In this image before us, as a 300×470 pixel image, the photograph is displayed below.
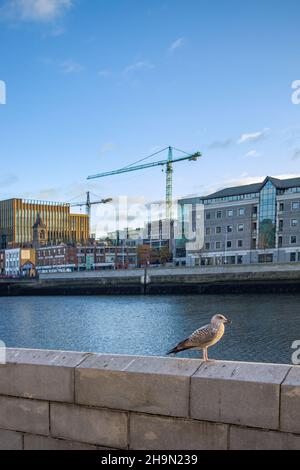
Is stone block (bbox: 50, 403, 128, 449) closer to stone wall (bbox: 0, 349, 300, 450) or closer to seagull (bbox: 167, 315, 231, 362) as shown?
stone wall (bbox: 0, 349, 300, 450)

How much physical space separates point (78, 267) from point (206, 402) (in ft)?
465

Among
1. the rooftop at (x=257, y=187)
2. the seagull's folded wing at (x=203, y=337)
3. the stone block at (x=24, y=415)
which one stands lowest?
the stone block at (x=24, y=415)

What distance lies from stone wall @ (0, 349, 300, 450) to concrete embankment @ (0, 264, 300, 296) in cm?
7554

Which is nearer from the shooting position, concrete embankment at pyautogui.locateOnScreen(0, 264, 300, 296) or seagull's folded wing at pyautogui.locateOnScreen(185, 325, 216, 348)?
seagull's folded wing at pyautogui.locateOnScreen(185, 325, 216, 348)

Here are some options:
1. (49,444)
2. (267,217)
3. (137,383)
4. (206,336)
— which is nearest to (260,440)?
(137,383)

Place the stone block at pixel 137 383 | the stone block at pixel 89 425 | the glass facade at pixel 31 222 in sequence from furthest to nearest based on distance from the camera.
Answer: the glass facade at pixel 31 222
the stone block at pixel 89 425
the stone block at pixel 137 383

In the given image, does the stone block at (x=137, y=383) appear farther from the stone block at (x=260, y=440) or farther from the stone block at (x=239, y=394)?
the stone block at (x=260, y=440)

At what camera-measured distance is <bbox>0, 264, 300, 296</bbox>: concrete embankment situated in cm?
8006

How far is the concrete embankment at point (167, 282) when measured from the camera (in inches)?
3152

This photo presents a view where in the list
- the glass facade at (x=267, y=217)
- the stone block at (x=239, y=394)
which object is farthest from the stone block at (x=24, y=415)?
the glass facade at (x=267, y=217)

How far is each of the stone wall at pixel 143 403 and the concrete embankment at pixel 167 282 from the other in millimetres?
75541

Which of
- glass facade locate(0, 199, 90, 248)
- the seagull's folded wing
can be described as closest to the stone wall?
the seagull's folded wing

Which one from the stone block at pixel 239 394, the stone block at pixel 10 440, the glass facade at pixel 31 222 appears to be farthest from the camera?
the glass facade at pixel 31 222

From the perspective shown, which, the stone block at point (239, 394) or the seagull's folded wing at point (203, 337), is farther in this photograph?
the seagull's folded wing at point (203, 337)
